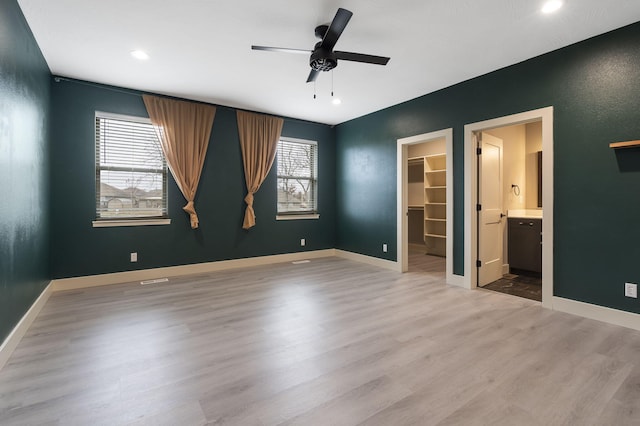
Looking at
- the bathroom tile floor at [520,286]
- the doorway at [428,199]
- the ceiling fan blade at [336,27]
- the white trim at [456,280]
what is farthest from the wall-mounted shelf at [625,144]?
the doorway at [428,199]

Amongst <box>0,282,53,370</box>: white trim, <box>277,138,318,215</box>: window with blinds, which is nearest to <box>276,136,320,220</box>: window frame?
<box>277,138,318,215</box>: window with blinds

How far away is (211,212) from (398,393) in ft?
13.3

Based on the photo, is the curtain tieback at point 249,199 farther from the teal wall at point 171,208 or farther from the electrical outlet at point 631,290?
the electrical outlet at point 631,290

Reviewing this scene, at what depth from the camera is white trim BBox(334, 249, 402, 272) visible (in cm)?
505

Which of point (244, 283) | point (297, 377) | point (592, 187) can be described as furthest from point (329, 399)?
point (592, 187)

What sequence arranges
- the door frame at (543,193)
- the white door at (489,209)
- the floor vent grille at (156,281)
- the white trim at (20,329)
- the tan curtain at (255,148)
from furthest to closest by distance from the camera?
the tan curtain at (255,148) → the floor vent grille at (156,281) → the white door at (489,209) → the door frame at (543,193) → the white trim at (20,329)

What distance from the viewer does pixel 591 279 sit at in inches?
115

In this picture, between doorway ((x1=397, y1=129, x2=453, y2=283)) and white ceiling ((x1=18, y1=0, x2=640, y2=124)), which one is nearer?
white ceiling ((x1=18, y1=0, x2=640, y2=124))

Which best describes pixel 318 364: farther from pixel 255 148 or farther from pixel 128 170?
pixel 255 148

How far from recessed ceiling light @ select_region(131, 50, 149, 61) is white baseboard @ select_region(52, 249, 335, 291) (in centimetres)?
281

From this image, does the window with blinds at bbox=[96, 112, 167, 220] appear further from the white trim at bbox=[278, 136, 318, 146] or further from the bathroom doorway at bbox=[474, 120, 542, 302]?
the bathroom doorway at bbox=[474, 120, 542, 302]

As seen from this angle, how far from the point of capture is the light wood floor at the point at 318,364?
1606 millimetres

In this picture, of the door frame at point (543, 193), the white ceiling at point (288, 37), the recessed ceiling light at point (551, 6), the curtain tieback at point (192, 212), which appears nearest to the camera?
the recessed ceiling light at point (551, 6)

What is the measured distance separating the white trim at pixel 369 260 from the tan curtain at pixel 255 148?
1957 mm
